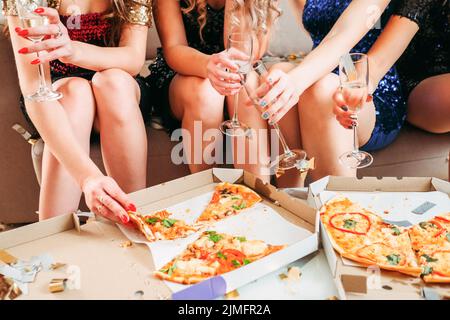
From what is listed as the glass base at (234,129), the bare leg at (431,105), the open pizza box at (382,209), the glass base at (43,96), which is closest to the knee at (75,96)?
the glass base at (43,96)

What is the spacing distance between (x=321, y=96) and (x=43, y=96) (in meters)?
0.75

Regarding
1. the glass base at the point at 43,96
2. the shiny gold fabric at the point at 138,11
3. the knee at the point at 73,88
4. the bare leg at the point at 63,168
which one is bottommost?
the bare leg at the point at 63,168

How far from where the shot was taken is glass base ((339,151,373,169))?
138 centimetres

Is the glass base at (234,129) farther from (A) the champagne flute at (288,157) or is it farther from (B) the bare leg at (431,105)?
(B) the bare leg at (431,105)

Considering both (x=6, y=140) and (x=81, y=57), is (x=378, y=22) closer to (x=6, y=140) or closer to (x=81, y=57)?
(x=81, y=57)

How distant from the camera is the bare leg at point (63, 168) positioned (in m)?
1.47

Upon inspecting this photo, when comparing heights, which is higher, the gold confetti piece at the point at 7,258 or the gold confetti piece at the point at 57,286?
the gold confetti piece at the point at 57,286

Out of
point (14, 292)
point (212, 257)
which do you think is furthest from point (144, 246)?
point (14, 292)

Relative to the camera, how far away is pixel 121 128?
59.6 inches

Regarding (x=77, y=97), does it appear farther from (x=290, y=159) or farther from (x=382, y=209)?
(x=382, y=209)

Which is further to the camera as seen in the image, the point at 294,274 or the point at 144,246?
the point at 144,246

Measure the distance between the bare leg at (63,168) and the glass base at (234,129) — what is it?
1.30ft
